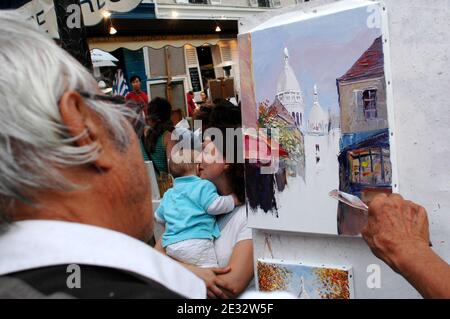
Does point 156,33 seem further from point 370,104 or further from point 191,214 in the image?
point 370,104

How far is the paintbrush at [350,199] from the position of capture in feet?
5.92

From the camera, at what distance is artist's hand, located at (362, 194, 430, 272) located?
1.38m

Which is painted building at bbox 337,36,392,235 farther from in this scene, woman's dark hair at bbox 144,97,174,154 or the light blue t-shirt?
woman's dark hair at bbox 144,97,174,154

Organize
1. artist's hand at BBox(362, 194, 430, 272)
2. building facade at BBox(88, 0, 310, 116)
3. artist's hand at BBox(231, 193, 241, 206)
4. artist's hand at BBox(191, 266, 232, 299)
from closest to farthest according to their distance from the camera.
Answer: artist's hand at BBox(362, 194, 430, 272) → artist's hand at BBox(191, 266, 232, 299) → artist's hand at BBox(231, 193, 241, 206) → building facade at BBox(88, 0, 310, 116)

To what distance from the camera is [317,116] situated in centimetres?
190

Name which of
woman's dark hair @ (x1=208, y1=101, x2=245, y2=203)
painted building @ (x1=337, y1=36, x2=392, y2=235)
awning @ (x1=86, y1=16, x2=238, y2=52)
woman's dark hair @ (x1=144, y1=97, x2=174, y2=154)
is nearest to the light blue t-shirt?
woman's dark hair @ (x1=208, y1=101, x2=245, y2=203)

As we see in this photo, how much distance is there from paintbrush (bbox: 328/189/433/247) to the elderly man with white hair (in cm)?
99

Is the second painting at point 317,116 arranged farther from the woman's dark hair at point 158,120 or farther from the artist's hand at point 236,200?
the woman's dark hair at point 158,120

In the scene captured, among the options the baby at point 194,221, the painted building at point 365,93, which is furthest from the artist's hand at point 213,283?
the painted building at point 365,93

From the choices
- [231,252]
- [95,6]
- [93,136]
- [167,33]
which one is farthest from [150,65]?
[93,136]

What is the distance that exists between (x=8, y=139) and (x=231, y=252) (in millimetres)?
1549

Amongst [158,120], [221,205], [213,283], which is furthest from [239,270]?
[158,120]

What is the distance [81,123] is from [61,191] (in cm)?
14
